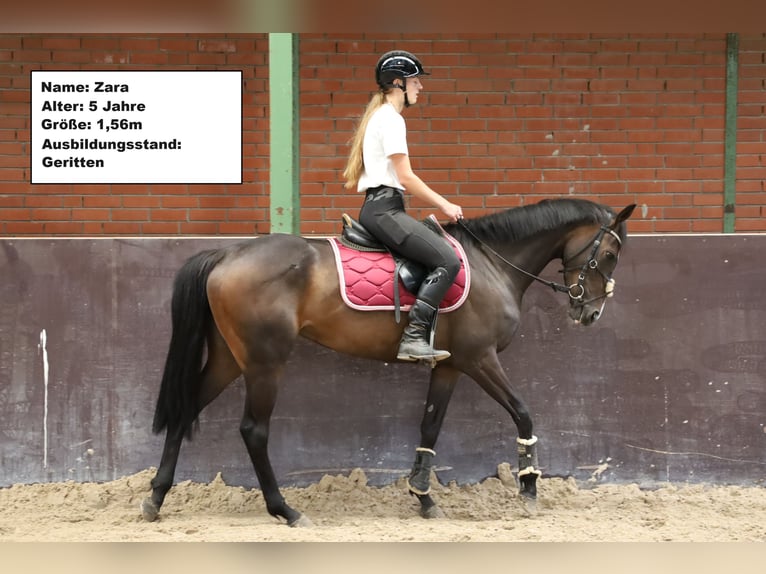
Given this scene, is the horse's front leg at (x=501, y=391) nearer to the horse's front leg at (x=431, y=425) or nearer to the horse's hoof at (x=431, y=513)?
the horse's front leg at (x=431, y=425)

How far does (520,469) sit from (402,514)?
0.81 metres

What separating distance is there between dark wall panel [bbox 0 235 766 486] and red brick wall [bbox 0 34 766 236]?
1326mm

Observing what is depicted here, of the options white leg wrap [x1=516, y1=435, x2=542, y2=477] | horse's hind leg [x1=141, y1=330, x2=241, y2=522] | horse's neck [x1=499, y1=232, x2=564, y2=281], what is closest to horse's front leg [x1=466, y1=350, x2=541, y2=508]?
white leg wrap [x1=516, y1=435, x2=542, y2=477]

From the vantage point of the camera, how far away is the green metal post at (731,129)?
8.01 meters

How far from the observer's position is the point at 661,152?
8.08m

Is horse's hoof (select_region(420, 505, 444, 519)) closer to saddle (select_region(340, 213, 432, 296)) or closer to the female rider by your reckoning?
the female rider

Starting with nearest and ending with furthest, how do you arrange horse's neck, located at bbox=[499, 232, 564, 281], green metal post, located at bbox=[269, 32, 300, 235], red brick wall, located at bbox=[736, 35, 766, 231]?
horse's neck, located at bbox=[499, 232, 564, 281] → green metal post, located at bbox=[269, 32, 300, 235] → red brick wall, located at bbox=[736, 35, 766, 231]

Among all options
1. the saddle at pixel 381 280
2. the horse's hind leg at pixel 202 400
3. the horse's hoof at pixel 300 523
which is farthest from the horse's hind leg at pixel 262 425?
the saddle at pixel 381 280

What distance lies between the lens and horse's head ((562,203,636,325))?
620cm

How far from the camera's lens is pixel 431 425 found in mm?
6234

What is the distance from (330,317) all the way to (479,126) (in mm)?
2829

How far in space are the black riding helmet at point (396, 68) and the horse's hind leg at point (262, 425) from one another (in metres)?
1.82

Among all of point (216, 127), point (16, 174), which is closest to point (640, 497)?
point (216, 127)

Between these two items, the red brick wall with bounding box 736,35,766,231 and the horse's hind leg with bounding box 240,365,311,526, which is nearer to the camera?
the horse's hind leg with bounding box 240,365,311,526
